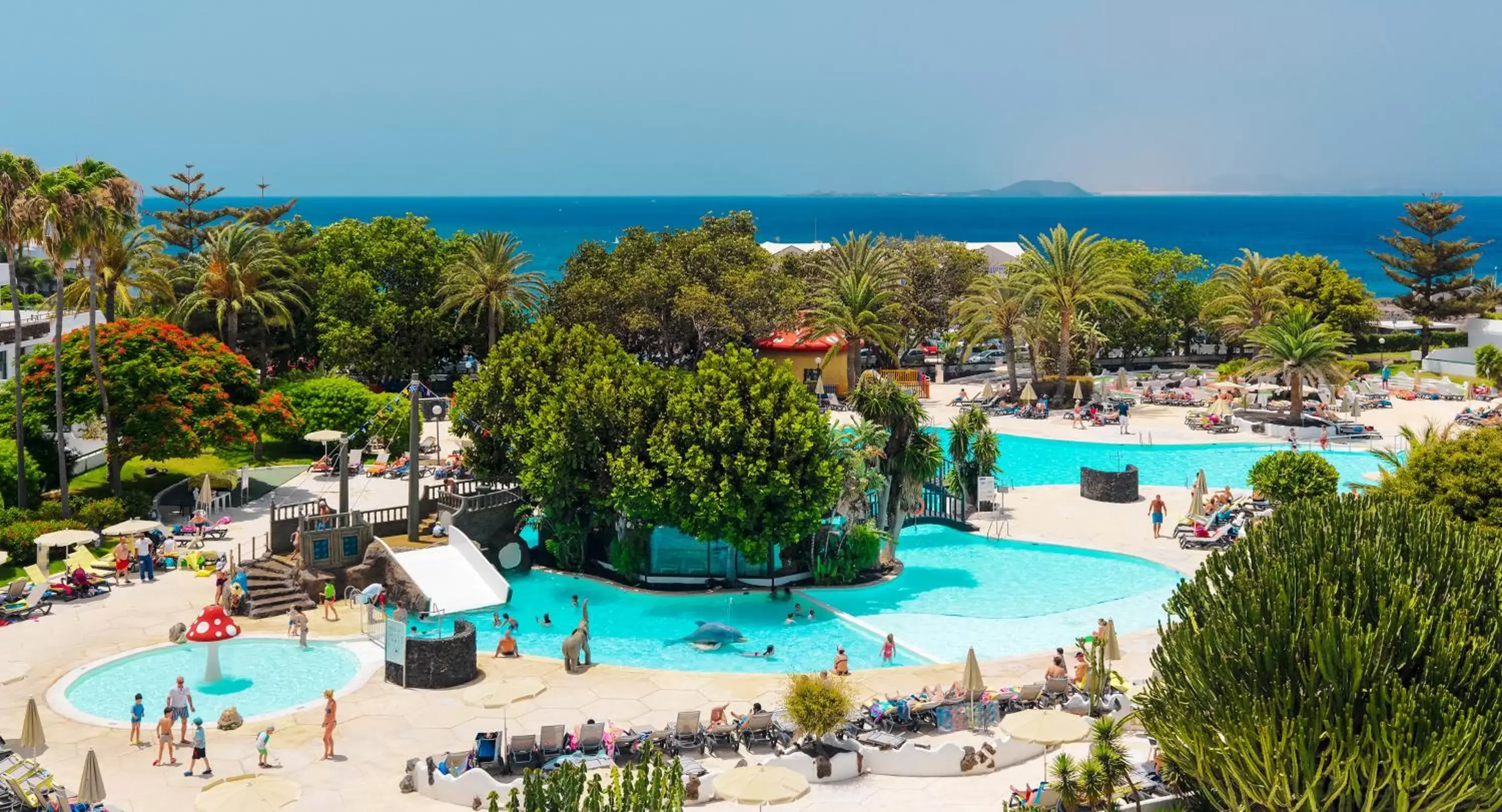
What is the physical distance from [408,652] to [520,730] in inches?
148

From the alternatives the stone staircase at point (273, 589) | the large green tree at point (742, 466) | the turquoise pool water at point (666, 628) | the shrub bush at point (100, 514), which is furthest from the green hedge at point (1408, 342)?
the shrub bush at point (100, 514)


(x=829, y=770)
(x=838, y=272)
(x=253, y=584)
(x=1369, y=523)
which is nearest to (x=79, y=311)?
(x=253, y=584)

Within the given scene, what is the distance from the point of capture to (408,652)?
27.6 m

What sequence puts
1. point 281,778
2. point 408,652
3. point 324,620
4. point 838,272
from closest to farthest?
point 281,778 → point 408,652 → point 324,620 → point 838,272

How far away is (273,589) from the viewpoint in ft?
111

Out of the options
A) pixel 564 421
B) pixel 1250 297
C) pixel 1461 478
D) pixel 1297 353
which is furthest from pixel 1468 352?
pixel 564 421

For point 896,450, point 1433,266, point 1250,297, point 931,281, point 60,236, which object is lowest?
point 896,450

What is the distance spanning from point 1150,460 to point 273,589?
111 feet

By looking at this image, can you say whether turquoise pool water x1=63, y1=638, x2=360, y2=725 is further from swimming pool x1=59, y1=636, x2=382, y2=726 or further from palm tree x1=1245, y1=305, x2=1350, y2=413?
palm tree x1=1245, y1=305, x2=1350, y2=413

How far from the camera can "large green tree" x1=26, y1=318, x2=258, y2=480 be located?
39969 millimetres

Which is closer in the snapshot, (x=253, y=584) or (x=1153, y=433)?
(x=253, y=584)

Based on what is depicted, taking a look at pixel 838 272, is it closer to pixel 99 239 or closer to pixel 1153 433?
pixel 1153 433

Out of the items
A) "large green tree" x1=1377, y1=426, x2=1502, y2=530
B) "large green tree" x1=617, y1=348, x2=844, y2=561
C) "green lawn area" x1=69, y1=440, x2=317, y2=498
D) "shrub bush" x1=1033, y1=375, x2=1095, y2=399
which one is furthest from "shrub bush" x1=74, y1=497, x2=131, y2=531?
"shrub bush" x1=1033, y1=375, x2=1095, y2=399

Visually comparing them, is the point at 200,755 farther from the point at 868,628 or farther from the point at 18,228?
the point at 18,228
